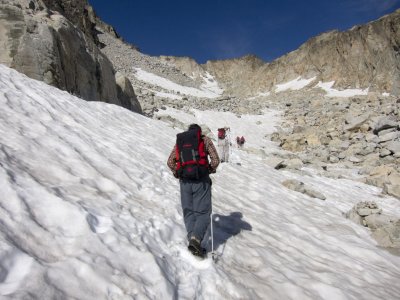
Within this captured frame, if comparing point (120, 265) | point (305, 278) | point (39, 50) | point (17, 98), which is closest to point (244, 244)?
point (305, 278)

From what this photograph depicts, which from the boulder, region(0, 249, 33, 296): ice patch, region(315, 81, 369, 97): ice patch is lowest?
region(0, 249, 33, 296): ice patch

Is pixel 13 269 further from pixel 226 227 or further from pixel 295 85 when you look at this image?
pixel 295 85

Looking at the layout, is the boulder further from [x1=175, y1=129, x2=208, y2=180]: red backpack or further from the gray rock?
the gray rock

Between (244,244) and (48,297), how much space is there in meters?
3.67

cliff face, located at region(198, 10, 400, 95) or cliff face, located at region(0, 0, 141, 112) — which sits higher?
cliff face, located at region(198, 10, 400, 95)

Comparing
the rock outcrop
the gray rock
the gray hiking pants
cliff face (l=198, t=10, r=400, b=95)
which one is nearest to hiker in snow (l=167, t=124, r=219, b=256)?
the gray hiking pants

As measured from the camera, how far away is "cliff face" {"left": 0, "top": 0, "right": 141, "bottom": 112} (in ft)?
40.5

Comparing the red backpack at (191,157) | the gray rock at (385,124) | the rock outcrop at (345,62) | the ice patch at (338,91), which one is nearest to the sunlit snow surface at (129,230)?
the red backpack at (191,157)

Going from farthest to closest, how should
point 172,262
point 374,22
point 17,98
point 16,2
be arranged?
point 374,22 < point 16,2 < point 17,98 < point 172,262

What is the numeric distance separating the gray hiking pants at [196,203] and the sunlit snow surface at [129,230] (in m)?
0.37

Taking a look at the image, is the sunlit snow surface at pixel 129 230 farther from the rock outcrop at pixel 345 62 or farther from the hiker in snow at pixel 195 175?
the rock outcrop at pixel 345 62

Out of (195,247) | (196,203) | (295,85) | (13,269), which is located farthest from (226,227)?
(295,85)

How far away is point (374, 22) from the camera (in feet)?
213

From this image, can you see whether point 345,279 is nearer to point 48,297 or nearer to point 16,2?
point 48,297
